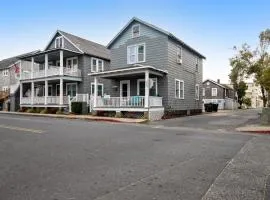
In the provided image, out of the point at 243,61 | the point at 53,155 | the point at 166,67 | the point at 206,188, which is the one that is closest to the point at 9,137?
the point at 53,155

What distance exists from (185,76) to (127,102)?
797 cm

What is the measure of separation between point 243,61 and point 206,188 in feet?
134

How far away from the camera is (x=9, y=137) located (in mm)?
10586

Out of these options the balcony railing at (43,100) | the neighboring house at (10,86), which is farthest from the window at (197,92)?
the neighboring house at (10,86)

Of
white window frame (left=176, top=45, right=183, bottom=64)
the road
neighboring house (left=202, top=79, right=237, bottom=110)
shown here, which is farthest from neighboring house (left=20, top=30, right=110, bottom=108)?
neighboring house (left=202, top=79, right=237, bottom=110)

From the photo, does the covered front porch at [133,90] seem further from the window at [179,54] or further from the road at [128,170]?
the road at [128,170]

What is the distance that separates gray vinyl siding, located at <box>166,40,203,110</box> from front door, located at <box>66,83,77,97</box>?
42.6 ft

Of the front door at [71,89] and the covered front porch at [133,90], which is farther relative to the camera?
the front door at [71,89]

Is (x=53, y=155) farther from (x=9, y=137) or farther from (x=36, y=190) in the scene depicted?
(x=9, y=137)

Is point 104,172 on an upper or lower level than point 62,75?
lower

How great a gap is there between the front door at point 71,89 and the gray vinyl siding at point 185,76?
1300 cm

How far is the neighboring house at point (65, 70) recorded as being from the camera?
3029 cm

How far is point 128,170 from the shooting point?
5.99 meters

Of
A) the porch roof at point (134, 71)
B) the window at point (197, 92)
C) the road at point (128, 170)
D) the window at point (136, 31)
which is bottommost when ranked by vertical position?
the road at point (128, 170)
